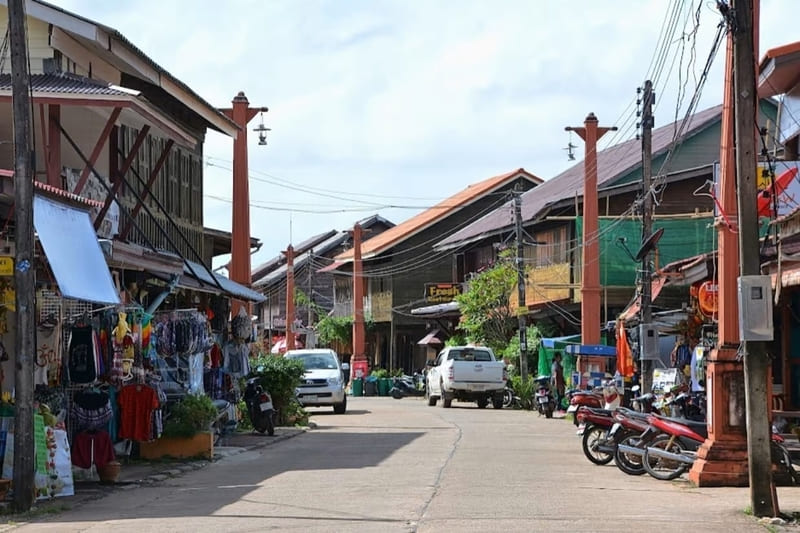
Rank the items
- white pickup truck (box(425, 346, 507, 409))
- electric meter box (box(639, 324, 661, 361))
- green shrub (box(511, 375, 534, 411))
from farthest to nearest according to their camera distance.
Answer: green shrub (box(511, 375, 534, 411))
white pickup truck (box(425, 346, 507, 409))
electric meter box (box(639, 324, 661, 361))

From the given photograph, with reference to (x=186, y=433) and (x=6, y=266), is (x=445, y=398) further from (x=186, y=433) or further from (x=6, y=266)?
(x=6, y=266)

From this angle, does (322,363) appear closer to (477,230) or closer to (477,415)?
(477,415)

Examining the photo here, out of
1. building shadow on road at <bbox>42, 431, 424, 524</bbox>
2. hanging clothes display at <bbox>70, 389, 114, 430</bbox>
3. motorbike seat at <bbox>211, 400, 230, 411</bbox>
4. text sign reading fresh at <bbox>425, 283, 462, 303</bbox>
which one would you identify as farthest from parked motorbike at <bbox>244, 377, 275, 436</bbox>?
text sign reading fresh at <bbox>425, 283, 462, 303</bbox>

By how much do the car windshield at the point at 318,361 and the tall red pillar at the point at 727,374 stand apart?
22.8 m

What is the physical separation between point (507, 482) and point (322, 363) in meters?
22.5

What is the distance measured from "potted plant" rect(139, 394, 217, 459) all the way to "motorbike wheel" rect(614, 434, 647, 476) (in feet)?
21.2

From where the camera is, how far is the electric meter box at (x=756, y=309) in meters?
13.1

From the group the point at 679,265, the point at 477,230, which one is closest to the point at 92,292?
the point at 679,265

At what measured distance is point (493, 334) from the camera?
51188 mm

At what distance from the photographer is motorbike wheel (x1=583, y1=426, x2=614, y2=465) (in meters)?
19.9

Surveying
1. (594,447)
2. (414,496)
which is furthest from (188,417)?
(414,496)

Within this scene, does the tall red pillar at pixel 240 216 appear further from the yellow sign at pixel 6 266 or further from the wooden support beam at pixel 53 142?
the yellow sign at pixel 6 266

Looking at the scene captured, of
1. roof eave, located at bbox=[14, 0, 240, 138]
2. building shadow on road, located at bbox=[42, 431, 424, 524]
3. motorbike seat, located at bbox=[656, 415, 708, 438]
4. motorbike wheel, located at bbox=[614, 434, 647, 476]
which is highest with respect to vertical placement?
roof eave, located at bbox=[14, 0, 240, 138]

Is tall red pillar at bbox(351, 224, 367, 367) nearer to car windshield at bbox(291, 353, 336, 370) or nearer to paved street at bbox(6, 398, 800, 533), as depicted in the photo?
car windshield at bbox(291, 353, 336, 370)
